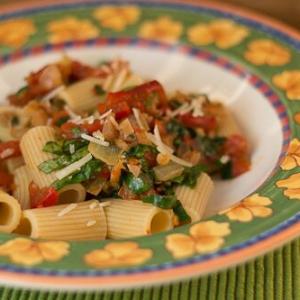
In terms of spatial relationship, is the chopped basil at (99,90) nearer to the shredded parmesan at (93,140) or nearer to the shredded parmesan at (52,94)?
the shredded parmesan at (52,94)

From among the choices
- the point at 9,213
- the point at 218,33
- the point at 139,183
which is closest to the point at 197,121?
the point at 139,183

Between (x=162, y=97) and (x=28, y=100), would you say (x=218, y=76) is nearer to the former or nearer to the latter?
(x=162, y=97)

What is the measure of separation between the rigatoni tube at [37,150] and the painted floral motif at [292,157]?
0.74 m

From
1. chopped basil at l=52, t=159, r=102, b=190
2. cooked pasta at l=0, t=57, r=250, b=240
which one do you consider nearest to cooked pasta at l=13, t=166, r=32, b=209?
cooked pasta at l=0, t=57, r=250, b=240

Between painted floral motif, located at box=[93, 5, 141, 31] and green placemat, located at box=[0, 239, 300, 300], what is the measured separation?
1.42m

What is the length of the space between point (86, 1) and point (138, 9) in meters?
0.24

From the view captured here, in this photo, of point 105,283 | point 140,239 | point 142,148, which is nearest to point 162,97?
point 142,148

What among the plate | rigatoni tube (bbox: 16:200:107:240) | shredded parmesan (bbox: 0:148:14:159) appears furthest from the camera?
shredded parmesan (bbox: 0:148:14:159)

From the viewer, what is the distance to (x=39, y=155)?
271 cm

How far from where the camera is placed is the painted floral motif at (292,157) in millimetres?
2574

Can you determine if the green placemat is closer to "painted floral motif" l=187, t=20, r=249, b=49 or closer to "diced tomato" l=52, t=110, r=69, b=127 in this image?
"diced tomato" l=52, t=110, r=69, b=127

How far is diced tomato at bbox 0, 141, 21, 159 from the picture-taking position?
2.82 meters

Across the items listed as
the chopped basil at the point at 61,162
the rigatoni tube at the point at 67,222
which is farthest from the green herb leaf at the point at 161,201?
the chopped basil at the point at 61,162

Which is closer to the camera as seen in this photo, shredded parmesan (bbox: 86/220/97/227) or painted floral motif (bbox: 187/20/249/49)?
shredded parmesan (bbox: 86/220/97/227)
